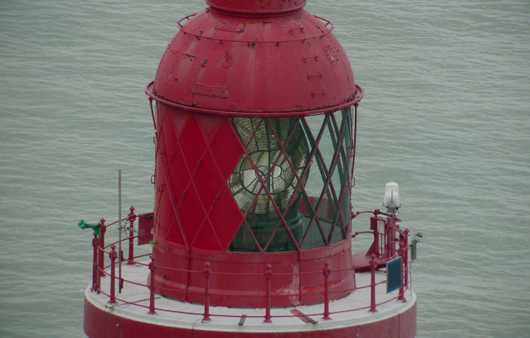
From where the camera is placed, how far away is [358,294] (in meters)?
28.3

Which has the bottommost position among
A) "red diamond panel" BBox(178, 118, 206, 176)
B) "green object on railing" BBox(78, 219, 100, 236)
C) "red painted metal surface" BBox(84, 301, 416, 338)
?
"red painted metal surface" BBox(84, 301, 416, 338)

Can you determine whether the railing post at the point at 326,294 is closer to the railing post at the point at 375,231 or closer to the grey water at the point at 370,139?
the railing post at the point at 375,231

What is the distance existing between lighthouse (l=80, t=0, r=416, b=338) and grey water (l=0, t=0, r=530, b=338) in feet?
41.1

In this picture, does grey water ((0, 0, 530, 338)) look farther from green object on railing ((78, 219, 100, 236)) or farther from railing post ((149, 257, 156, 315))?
railing post ((149, 257, 156, 315))

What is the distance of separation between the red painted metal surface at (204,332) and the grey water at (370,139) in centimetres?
1200

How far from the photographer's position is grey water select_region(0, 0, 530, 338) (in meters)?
41.7

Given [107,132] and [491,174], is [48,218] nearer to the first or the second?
[107,132]

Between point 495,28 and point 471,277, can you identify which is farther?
point 495,28

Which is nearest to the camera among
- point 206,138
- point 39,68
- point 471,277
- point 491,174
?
point 206,138

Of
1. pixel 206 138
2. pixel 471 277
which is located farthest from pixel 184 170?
pixel 471 277

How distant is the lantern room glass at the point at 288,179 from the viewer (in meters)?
27.1

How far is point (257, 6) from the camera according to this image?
27156mm

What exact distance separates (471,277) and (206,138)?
624 inches

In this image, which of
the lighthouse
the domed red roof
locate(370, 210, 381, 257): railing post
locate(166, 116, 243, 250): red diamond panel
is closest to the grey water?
locate(370, 210, 381, 257): railing post
